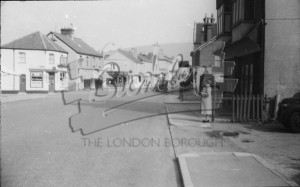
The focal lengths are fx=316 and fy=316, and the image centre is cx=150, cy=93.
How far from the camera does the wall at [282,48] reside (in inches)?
535

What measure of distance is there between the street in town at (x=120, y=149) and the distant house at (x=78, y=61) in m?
38.1

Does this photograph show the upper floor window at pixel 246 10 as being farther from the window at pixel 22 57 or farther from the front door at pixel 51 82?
the front door at pixel 51 82

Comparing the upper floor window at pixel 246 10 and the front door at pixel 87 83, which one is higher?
the upper floor window at pixel 246 10

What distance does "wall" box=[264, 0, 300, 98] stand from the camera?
44.6 feet

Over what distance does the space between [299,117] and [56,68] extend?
3982 centimetres

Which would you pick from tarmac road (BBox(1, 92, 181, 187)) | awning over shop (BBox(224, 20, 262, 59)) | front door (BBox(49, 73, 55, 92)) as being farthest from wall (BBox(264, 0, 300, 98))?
front door (BBox(49, 73, 55, 92))

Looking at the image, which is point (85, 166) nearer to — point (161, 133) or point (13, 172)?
point (13, 172)

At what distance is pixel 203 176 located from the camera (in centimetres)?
589

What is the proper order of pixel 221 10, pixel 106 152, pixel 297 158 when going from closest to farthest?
pixel 297 158
pixel 106 152
pixel 221 10

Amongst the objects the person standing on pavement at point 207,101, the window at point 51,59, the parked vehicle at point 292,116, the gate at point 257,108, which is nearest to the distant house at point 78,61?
the window at point 51,59

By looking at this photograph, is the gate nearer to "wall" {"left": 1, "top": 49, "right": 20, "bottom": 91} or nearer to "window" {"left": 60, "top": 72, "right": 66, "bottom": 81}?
"wall" {"left": 1, "top": 49, "right": 20, "bottom": 91}

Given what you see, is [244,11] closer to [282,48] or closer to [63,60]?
[282,48]

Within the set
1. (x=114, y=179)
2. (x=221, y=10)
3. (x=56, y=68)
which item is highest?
(x=221, y=10)

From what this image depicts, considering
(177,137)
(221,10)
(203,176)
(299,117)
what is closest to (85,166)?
(203,176)
